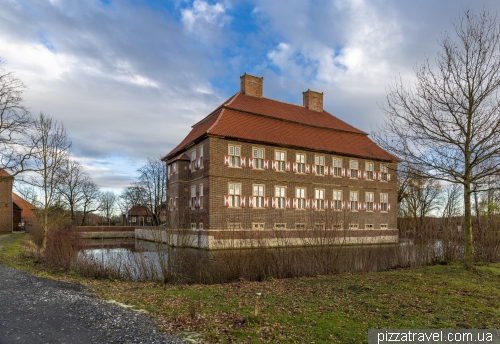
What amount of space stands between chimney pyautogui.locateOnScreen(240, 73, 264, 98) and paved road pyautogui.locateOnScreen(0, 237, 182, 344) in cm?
2431

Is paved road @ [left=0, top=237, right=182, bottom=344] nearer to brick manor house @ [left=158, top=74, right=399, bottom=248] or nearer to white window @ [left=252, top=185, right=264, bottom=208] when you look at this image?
brick manor house @ [left=158, top=74, right=399, bottom=248]

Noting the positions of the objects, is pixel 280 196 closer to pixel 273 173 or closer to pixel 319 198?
pixel 273 173

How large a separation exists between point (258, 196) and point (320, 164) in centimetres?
667

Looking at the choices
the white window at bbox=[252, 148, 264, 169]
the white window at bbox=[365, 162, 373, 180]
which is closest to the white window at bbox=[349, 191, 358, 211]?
the white window at bbox=[365, 162, 373, 180]

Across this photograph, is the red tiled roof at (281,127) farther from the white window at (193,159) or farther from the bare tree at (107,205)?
the bare tree at (107,205)

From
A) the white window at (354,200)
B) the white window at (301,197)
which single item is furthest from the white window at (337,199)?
the white window at (301,197)

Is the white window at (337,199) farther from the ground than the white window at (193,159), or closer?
closer

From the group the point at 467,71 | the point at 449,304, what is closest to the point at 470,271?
the point at 449,304

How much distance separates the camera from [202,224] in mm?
25297

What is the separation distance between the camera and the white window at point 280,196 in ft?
90.5

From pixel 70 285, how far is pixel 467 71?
11906 mm

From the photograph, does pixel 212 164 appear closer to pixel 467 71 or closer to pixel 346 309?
pixel 467 71

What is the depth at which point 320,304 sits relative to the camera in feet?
23.6

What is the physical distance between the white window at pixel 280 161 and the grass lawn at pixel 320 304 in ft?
56.9
